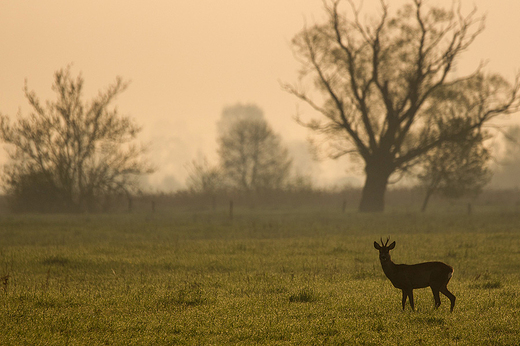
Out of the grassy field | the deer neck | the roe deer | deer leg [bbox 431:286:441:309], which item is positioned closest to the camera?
the grassy field

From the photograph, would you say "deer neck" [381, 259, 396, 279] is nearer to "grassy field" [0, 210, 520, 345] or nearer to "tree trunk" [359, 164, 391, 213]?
"grassy field" [0, 210, 520, 345]

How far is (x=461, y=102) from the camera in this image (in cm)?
4734

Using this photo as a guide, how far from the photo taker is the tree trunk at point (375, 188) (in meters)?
44.8

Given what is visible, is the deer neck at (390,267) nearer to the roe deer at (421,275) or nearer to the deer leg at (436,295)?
the roe deer at (421,275)

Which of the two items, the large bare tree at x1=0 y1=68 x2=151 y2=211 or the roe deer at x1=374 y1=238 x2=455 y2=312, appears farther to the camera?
the large bare tree at x1=0 y1=68 x2=151 y2=211

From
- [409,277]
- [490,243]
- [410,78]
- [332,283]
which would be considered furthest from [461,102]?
[409,277]

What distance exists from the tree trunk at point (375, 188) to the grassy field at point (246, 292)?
20.0 meters

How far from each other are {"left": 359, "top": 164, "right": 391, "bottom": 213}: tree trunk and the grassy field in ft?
65.7

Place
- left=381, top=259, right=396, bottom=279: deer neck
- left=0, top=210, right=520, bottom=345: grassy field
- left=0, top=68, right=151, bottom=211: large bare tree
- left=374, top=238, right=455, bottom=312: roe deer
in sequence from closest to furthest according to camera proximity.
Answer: left=0, top=210, right=520, bottom=345: grassy field, left=374, top=238, right=455, bottom=312: roe deer, left=381, top=259, right=396, bottom=279: deer neck, left=0, top=68, right=151, bottom=211: large bare tree

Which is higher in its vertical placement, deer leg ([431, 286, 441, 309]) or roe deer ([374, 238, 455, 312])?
roe deer ([374, 238, 455, 312])

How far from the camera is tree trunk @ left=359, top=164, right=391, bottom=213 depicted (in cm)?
4478

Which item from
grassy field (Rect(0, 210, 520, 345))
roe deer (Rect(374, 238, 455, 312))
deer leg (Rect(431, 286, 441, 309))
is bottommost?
grassy field (Rect(0, 210, 520, 345))

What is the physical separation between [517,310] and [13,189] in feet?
144

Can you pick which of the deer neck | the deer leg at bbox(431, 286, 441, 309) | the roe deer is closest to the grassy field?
the deer leg at bbox(431, 286, 441, 309)
